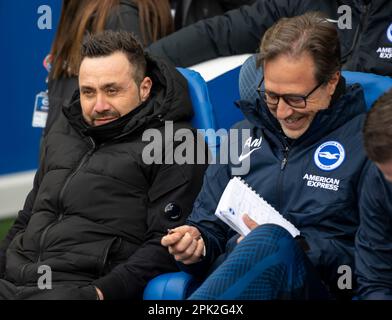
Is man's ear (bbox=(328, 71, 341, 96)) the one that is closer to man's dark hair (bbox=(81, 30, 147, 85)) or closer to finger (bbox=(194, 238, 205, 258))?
finger (bbox=(194, 238, 205, 258))

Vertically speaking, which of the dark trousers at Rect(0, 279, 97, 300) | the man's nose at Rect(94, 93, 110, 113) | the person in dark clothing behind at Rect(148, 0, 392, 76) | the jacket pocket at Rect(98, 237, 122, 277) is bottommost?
the dark trousers at Rect(0, 279, 97, 300)

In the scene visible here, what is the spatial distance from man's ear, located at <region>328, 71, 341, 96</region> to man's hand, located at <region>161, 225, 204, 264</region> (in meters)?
0.68

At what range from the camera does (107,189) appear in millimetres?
3969

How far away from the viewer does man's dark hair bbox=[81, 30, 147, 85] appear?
4.14m

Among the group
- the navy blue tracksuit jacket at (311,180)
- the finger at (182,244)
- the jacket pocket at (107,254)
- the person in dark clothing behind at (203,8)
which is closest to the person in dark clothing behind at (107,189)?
the jacket pocket at (107,254)

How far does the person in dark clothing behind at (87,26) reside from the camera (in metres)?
4.84

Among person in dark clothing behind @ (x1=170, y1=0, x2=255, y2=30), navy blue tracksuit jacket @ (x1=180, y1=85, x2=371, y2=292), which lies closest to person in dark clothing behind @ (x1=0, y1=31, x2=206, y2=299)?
navy blue tracksuit jacket @ (x1=180, y1=85, x2=371, y2=292)

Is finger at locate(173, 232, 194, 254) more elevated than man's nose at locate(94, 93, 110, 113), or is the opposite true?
man's nose at locate(94, 93, 110, 113)

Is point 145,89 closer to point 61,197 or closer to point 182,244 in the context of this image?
point 61,197

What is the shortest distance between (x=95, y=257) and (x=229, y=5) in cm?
186

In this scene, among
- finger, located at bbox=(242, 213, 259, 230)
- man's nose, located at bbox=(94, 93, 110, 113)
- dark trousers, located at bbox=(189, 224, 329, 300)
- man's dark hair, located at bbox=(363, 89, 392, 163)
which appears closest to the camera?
man's dark hair, located at bbox=(363, 89, 392, 163)

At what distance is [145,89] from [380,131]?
1403 millimetres

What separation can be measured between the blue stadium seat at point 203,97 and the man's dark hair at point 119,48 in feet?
0.81
